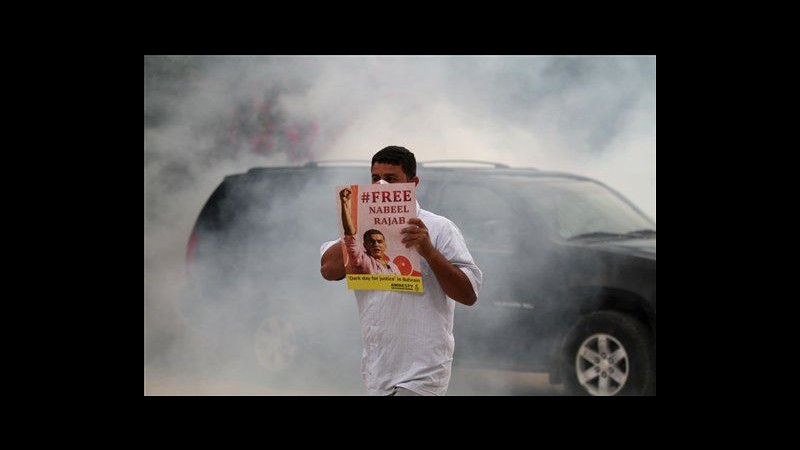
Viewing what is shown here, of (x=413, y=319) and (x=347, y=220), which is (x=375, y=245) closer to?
(x=347, y=220)

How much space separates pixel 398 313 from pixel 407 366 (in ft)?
0.56

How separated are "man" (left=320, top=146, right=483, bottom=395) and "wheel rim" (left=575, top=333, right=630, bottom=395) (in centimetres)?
239

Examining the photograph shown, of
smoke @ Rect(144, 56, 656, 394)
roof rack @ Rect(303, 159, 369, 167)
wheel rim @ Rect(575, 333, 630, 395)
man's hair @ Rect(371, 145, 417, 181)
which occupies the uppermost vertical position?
smoke @ Rect(144, 56, 656, 394)

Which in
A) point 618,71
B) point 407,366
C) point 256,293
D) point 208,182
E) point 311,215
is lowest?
point 407,366

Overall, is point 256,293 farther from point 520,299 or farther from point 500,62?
point 500,62

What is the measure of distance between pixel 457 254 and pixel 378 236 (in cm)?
26

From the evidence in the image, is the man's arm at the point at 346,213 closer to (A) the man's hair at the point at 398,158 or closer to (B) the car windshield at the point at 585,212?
(A) the man's hair at the point at 398,158

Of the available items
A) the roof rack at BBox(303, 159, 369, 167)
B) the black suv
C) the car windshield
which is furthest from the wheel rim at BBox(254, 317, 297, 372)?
the car windshield

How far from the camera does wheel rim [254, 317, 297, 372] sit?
20.1ft

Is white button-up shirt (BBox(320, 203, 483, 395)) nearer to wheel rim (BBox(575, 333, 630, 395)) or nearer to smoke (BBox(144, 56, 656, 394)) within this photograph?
wheel rim (BBox(575, 333, 630, 395))

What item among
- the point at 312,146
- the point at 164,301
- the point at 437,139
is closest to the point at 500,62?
the point at 437,139

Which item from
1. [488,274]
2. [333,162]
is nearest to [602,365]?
[488,274]

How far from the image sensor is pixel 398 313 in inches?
122

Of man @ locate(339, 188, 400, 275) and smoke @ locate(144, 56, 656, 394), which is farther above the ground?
smoke @ locate(144, 56, 656, 394)
